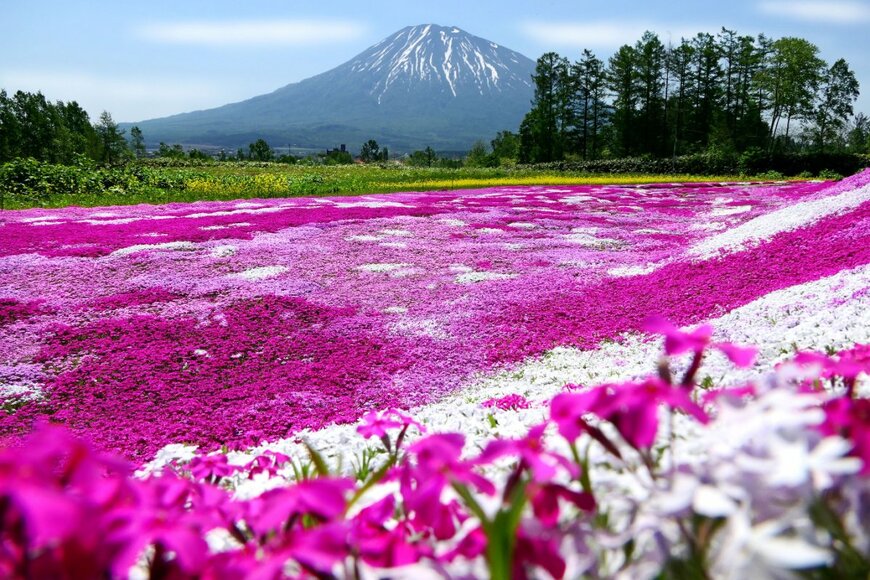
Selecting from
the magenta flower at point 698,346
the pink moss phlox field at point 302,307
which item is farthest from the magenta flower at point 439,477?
the pink moss phlox field at point 302,307

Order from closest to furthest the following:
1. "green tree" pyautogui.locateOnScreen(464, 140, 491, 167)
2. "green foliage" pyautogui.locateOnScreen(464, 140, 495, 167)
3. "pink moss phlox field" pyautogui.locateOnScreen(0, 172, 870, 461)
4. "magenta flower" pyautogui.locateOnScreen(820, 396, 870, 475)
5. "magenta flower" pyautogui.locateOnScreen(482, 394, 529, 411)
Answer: "magenta flower" pyautogui.locateOnScreen(820, 396, 870, 475)
"magenta flower" pyautogui.locateOnScreen(482, 394, 529, 411)
"pink moss phlox field" pyautogui.locateOnScreen(0, 172, 870, 461)
"green foliage" pyautogui.locateOnScreen(464, 140, 495, 167)
"green tree" pyautogui.locateOnScreen(464, 140, 491, 167)

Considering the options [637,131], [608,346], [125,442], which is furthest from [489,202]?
[637,131]

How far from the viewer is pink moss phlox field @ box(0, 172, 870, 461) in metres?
7.41

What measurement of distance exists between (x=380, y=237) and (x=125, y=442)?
12.9m

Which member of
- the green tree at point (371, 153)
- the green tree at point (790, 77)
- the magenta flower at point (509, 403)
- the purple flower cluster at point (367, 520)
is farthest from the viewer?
the green tree at point (371, 153)

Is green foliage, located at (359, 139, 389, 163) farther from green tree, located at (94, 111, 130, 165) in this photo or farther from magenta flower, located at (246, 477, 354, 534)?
magenta flower, located at (246, 477, 354, 534)

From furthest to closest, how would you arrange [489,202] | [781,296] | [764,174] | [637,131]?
[637,131]
[764,174]
[489,202]
[781,296]

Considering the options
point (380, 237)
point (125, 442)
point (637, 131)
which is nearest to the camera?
point (125, 442)

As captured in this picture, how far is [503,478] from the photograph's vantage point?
6.93 ft

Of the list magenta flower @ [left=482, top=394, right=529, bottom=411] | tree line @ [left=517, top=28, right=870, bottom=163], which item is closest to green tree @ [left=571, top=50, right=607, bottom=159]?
tree line @ [left=517, top=28, right=870, bottom=163]

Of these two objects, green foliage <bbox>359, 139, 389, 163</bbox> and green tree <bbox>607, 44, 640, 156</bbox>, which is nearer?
green tree <bbox>607, 44, 640, 156</bbox>

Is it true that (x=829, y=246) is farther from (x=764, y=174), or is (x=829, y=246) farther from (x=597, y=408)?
(x=764, y=174)

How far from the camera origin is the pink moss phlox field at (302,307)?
7410 mm

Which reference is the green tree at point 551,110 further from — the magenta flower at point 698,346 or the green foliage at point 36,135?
the magenta flower at point 698,346
